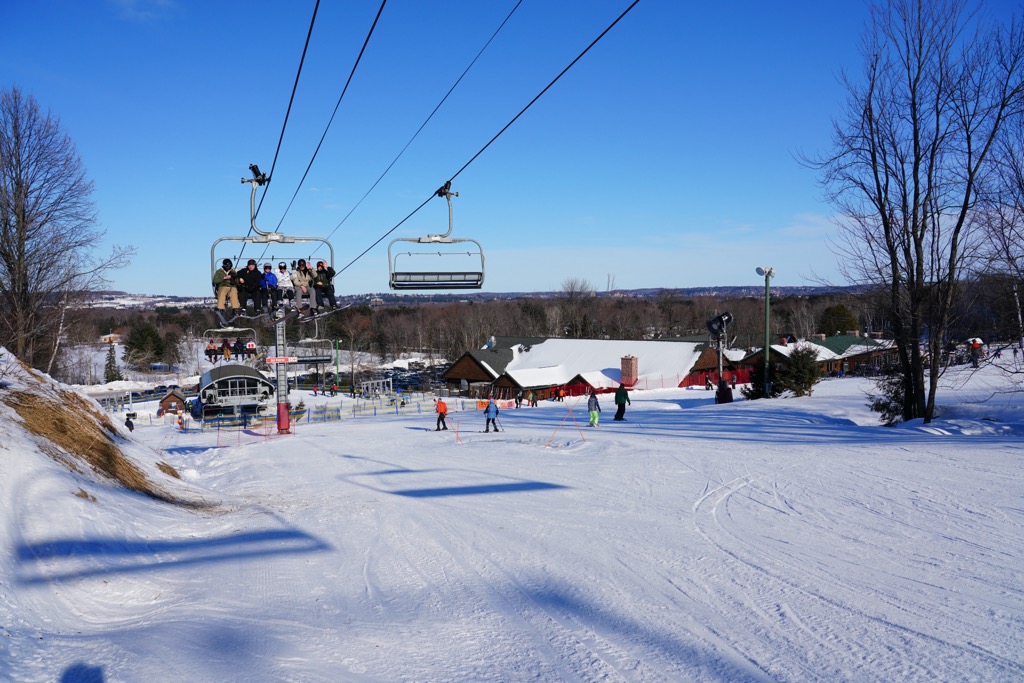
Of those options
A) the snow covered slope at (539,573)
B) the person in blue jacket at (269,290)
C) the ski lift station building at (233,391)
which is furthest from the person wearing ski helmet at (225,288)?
the ski lift station building at (233,391)

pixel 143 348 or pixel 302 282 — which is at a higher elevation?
pixel 143 348

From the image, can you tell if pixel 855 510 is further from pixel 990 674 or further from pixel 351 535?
pixel 351 535

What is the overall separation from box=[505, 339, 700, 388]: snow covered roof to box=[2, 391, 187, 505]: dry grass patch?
125 feet

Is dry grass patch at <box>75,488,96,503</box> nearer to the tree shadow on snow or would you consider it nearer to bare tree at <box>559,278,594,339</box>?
the tree shadow on snow

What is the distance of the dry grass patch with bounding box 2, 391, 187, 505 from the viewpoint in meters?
10.3

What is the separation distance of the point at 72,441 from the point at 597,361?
45768 millimetres

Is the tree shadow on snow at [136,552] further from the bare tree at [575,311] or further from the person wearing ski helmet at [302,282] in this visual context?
the bare tree at [575,311]

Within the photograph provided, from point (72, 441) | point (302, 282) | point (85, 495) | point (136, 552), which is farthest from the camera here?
point (302, 282)

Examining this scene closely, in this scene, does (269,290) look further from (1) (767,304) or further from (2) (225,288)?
(1) (767,304)

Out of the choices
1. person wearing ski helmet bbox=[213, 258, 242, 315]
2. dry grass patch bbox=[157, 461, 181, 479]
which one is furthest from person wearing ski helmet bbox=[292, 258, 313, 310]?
dry grass patch bbox=[157, 461, 181, 479]

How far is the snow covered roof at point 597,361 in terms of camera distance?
51.1 metres

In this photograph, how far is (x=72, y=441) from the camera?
36.3 ft

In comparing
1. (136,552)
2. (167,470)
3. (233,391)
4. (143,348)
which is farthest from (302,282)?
(143,348)

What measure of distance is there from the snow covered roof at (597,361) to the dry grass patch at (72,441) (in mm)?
38243
